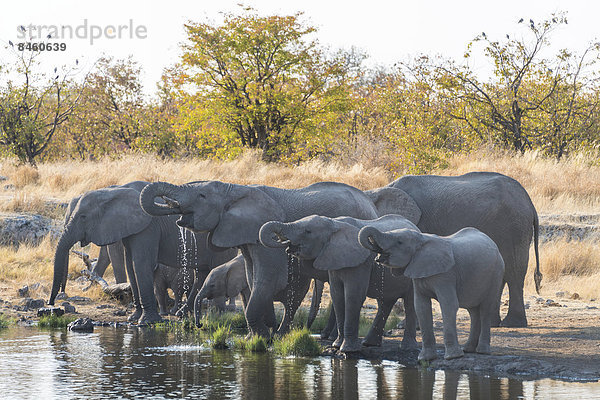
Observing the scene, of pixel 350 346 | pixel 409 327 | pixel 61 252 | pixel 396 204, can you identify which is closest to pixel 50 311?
pixel 61 252

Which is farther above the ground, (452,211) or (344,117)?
(344,117)

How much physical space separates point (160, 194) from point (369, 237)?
269 cm

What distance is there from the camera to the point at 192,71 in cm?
3312

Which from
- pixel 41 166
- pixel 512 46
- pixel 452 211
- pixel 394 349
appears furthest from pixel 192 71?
pixel 394 349

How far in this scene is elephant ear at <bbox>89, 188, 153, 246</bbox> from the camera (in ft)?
43.2

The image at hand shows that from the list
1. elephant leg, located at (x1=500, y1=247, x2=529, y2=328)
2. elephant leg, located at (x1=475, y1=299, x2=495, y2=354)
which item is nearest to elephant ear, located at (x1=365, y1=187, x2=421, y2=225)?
elephant leg, located at (x1=500, y1=247, x2=529, y2=328)

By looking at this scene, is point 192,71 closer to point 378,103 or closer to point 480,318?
point 378,103

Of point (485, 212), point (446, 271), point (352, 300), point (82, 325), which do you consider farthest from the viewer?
point (82, 325)

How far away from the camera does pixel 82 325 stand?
1252 cm

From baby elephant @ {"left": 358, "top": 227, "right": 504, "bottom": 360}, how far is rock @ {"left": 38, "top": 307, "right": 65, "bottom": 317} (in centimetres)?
615

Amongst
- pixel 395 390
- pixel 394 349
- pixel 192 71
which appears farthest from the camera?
pixel 192 71

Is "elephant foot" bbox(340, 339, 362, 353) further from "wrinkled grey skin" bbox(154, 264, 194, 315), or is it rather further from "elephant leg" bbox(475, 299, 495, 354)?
"wrinkled grey skin" bbox(154, 264, 194, 315)

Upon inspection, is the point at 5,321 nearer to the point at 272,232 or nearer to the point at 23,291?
the point at 23,291

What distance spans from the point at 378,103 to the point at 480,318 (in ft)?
99.8
